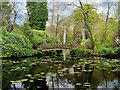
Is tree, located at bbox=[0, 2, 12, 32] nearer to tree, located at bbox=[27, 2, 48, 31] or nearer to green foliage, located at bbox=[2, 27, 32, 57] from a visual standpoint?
green foliage, located at bbox=[2, 27, 32, 57]

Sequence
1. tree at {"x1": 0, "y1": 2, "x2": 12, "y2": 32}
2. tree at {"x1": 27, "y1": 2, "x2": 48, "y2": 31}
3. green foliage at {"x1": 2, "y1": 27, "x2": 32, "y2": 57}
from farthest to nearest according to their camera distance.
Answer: tree at {"x1": 27, "y1": 2, "x2": 48, "y2": 31} → tree at {"x1": 0, "y1": 2, "x2": 12, "y2": 32} → green foliage at {"x1": 2, "y1": 27, "x2": 32, "y2": 57}

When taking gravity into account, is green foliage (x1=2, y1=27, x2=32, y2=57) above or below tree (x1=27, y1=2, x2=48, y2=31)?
below

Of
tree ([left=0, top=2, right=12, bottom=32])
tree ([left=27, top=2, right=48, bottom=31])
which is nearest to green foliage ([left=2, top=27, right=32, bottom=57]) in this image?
tree ([left=0, top=2, right=12, bottom=32])

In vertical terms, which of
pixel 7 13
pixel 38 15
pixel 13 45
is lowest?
pixel 13 45

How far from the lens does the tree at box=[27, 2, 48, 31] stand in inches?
521

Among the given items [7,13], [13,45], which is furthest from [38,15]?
[13,45]

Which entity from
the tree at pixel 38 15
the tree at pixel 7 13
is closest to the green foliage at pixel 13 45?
the tree at pixel 7 13

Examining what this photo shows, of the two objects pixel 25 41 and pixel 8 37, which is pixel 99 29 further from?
pixel 8 37

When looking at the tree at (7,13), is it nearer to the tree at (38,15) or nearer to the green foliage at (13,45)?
the green foliage at (13,45)

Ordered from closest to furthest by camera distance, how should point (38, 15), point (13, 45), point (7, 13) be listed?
point (13, 45), point (7, 13), point (38, 15)

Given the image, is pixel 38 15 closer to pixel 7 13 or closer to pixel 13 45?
pixel 7 13

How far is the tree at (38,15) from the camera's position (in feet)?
43.4

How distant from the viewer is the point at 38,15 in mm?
13328

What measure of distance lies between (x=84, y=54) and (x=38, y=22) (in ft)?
23.3
